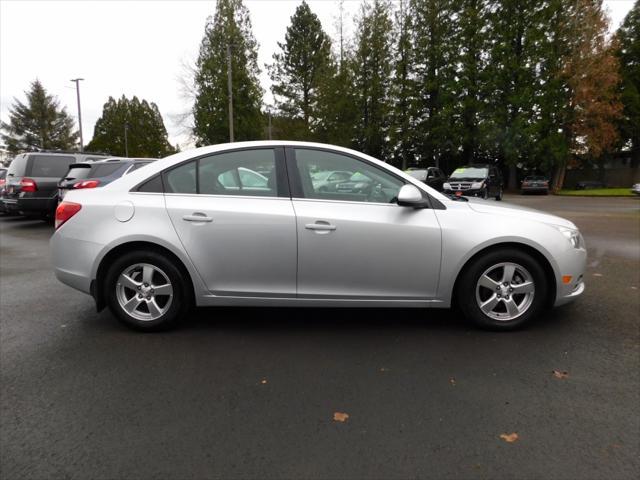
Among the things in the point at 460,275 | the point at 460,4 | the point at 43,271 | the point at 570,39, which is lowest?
the point at 43,271

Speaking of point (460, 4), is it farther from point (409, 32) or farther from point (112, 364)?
point (112, 364)

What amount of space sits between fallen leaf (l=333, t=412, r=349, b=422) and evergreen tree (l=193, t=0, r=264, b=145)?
114ft

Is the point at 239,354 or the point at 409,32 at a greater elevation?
the point at 409,32

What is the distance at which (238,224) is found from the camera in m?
3.56

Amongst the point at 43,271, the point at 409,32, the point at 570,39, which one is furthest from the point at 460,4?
the point at 43,271

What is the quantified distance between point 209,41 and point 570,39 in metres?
27.8

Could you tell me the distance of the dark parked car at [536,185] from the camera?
1215 inches

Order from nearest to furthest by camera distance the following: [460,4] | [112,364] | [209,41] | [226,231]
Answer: [112,364] < [226,231] < [460,4] < [209,41]

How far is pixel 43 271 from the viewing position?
20.5 feet

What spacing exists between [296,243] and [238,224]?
505 millimetres

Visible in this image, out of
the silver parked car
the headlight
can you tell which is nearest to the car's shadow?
the silver parked car

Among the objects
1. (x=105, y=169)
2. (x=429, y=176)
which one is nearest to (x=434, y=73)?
(x=429, y=176)

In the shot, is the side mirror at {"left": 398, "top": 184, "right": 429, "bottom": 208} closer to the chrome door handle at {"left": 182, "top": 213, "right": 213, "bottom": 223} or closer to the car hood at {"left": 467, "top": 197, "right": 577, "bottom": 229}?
the car hood at {"left": 467, "top": 197, "right": 577, "bottom": 229}

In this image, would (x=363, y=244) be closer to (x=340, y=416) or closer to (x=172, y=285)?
(x=340, y=416)
